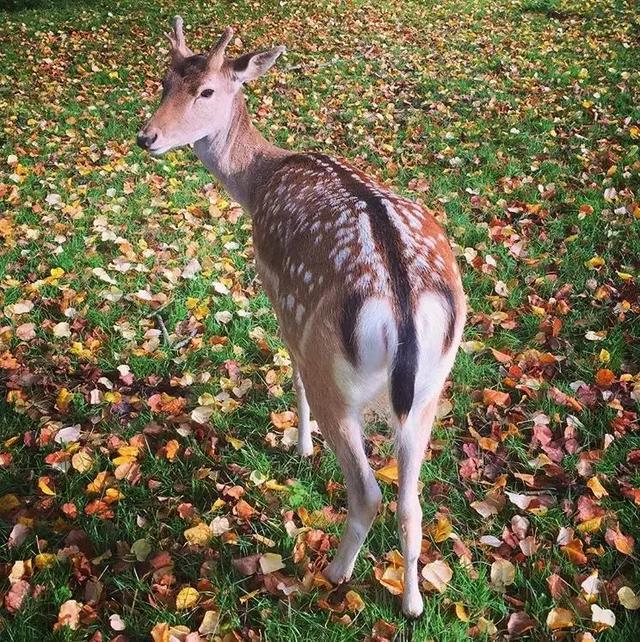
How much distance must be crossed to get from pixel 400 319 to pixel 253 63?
7.14ft

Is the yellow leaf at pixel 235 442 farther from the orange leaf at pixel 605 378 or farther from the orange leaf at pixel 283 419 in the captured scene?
the orange leaf at pixel 605 378

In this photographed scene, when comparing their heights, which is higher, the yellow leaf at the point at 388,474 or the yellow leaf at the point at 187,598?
the yellow leaf at the point at 187,598

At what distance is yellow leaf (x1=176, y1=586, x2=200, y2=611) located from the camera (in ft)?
7.20

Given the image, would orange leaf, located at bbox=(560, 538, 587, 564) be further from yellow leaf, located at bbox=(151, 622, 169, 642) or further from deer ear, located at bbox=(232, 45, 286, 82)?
deer ear, located at bbox=(232, 45, 286, 82)

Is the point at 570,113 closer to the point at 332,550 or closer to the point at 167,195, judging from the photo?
the point at 167,195

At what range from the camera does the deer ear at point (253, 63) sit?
334 centimetres

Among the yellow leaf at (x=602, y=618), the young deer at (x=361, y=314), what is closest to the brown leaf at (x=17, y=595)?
the young deer at (x=361, y=314)

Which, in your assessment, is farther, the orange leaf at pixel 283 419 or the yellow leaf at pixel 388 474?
the orange leaf at pixel 283 419

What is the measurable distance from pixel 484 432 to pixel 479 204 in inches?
91.5

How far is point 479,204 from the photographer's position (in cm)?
473

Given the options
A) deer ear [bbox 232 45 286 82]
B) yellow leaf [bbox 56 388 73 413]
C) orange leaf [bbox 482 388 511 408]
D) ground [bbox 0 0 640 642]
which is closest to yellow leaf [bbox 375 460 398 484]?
ground [bbox 0 0 640 642]

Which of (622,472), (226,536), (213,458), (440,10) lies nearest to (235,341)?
(213,458)

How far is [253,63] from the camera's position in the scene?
11.1ft

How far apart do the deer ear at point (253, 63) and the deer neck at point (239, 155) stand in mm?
145
